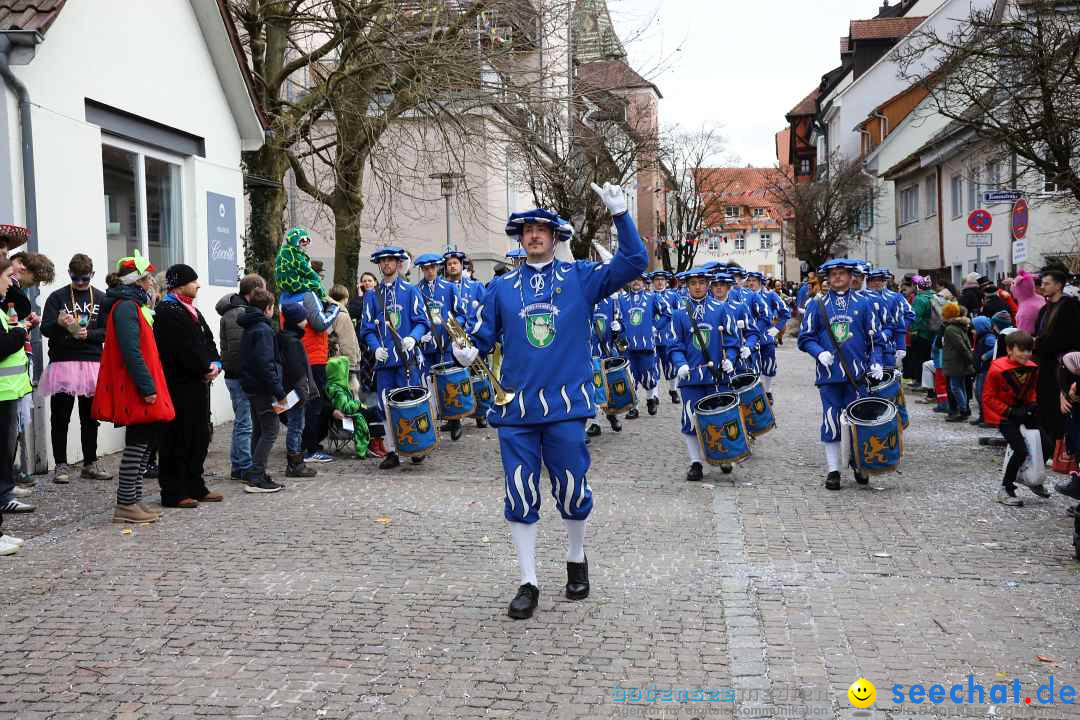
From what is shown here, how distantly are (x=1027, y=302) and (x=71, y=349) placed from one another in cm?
934

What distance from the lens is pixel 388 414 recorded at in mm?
10445

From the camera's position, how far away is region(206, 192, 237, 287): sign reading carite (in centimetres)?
1381

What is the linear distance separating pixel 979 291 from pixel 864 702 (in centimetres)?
1330

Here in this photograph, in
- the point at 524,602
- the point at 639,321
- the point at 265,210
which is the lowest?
the point at 524,602

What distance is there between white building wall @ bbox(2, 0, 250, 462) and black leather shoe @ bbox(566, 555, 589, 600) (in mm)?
6149

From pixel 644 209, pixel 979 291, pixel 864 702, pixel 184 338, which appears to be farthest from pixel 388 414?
pixel 644 209

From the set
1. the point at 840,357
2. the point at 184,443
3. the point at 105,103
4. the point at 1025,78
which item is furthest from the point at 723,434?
the point at 105,103

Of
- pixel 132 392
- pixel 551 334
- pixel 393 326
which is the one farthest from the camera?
pixel 393 326

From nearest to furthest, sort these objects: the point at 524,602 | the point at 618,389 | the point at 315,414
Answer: the point at 524,602
the point at 315,414
the point at 618,389

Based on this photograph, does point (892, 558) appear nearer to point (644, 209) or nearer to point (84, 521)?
point (84, 521)

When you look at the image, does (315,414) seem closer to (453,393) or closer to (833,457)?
(453,393)

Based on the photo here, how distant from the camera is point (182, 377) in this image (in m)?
8.30

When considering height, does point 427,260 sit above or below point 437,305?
above

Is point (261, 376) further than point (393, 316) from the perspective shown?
No
